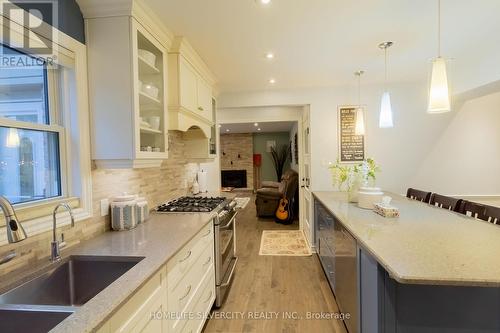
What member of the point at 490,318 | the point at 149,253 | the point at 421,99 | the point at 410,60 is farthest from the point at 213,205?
the point at 421,99

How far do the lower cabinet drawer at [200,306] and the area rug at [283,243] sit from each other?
1.59 m

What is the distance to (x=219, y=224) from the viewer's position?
7.95 ft

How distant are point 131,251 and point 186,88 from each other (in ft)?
5.19

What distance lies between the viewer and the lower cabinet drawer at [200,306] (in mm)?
1763

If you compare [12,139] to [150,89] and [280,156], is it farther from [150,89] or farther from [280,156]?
[280,156]

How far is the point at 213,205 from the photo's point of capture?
263cm

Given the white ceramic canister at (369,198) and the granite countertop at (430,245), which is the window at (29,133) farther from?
the white ceramic canister at (369,198)

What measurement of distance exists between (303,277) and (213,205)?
4.62 feet

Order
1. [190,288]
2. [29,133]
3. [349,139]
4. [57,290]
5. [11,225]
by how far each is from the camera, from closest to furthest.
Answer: [11,225]
[57,290]
[29,133]
[190,288]
[349,139]

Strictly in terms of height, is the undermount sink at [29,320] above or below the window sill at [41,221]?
below

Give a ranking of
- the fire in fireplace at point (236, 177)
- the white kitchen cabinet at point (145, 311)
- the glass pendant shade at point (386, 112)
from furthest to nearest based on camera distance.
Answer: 1. the fire in fireplace at point (236, 177)
2. the glass pendant shade at point (386, 112)
3. the white kitchen cabinet at point (145, 311)

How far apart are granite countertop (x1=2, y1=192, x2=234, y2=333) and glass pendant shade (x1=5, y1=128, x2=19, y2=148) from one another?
24.3 inches

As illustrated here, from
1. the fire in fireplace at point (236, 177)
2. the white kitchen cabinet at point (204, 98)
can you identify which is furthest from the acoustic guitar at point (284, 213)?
the fire in fireplace at point (236, 177)

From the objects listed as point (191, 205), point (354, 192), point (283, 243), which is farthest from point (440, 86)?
point (283, 243)
